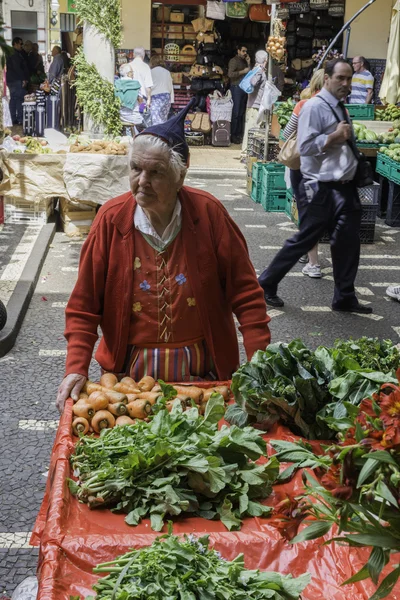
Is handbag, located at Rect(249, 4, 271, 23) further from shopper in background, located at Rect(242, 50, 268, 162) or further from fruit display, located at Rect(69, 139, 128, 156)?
fruit display, located at Rect(69, 139, 128, 156)

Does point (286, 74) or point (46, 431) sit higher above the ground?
point (286, 74)

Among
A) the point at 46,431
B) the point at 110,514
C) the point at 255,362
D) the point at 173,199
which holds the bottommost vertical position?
the point at 46,431

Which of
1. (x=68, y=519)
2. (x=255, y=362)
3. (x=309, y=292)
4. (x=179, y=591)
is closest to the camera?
(x=179, y=591)

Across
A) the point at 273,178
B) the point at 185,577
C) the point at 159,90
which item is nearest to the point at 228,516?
the point at 185,577

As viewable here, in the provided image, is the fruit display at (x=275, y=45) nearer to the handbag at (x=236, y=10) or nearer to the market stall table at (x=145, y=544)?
the handbag at (x=236, y=10)

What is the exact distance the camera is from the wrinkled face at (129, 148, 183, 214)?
3.29m

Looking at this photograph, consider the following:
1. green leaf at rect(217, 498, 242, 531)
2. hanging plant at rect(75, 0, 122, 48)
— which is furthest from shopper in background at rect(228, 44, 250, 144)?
green leaf at rect(217, 498, 242, 531)

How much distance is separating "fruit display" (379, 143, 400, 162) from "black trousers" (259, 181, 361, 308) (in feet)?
10.9

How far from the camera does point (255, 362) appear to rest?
3000 millimetres

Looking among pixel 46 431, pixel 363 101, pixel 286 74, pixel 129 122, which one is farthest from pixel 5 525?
pixel 286 74

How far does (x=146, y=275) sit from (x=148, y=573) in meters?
1.66

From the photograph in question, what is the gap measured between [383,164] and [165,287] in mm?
8237

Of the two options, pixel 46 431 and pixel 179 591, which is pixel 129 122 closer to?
pixel 46 431

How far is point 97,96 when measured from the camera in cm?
1130
